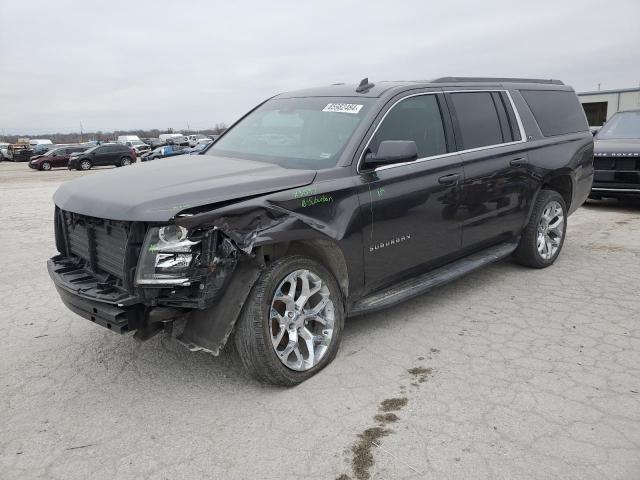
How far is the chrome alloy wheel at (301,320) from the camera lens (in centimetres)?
332

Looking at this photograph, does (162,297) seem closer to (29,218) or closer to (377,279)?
(377,279)

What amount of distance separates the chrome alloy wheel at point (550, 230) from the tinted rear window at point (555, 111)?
31.7 inches

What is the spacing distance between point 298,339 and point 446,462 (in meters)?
1.25

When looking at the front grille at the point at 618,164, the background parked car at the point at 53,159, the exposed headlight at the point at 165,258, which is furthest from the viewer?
the background parked car at the point at 53,159

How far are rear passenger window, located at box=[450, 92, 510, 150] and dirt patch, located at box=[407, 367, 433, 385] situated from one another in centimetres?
199

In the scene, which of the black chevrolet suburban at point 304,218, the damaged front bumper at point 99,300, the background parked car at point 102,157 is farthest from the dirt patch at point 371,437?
the background parked car at point 102,157

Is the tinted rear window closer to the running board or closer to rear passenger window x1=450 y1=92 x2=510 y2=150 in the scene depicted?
rear passenger window x1=450 y1=92 x2=510 y2=150

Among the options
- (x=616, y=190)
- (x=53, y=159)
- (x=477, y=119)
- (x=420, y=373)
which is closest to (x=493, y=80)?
(x=477, y=119)

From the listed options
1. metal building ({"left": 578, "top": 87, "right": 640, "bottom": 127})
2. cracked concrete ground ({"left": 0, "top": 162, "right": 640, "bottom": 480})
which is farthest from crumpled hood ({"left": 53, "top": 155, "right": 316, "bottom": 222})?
metal building ({"left": 578, "top": 87, "right": 640, "bottom": 127})

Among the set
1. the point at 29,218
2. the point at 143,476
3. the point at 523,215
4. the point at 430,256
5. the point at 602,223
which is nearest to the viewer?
the point at 143,476

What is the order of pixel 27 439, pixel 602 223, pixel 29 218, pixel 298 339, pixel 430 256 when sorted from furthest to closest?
pixel 29 218 → pixel 602 223 → pixel 430 256 → pixel 298 339 → pixel 27 439

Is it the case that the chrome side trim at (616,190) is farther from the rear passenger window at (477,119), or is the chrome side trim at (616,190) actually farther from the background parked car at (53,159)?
the background parked car at (53,159)

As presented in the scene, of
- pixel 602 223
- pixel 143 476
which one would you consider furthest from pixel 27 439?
pixel 602 223

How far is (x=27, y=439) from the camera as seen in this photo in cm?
292
